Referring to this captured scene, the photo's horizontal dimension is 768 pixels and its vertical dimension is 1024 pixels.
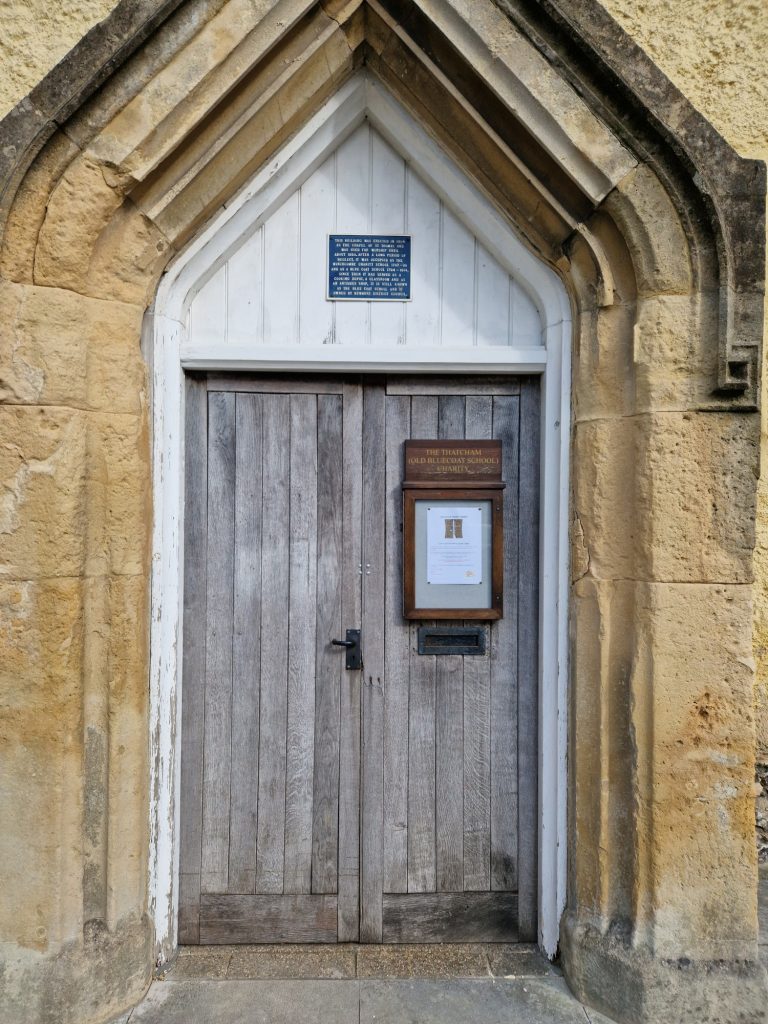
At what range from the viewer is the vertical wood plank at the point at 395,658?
2668 millimetres

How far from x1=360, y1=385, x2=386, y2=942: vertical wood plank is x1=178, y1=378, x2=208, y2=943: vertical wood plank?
663mm

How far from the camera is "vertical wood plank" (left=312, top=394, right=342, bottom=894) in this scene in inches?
105

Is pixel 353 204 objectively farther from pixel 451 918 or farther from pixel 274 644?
pixel 451 918

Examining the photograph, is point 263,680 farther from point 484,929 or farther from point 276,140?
point 276,140

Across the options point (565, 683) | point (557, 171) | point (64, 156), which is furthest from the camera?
point (565, 683)

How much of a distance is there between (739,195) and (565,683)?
6.07ft

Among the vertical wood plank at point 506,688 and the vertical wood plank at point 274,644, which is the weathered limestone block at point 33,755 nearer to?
the vertical wood plank at point 274,644

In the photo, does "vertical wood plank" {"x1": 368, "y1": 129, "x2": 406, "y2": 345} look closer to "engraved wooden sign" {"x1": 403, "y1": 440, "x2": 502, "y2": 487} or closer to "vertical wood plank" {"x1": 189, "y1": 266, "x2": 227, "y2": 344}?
"engraved wooden sign" {"x1": 403, "y1": 440, "x2": 502, "y2": 487}

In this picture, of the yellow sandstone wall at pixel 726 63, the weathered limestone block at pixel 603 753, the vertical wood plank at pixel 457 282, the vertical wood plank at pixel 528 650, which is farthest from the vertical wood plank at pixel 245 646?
the yellow sandstone wall at pixel 726 63

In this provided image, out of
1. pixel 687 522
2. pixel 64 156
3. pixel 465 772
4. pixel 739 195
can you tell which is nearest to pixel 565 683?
pixel 465 772

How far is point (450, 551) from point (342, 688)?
723mm

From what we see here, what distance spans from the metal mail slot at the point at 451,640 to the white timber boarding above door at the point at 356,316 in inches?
10.2

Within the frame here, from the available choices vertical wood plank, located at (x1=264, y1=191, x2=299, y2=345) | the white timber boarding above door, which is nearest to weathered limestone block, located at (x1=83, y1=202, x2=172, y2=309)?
the white timber boarding above door

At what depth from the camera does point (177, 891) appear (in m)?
2.58
